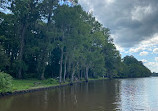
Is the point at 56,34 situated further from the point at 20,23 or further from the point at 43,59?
the point at 20,23

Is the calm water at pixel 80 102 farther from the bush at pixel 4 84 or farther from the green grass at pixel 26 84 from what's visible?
the green grass at pixel 26 84

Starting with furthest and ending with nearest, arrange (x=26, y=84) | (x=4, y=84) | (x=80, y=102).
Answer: (x=26, y=84) → (x=4, y=84) → (x=80, y=102)

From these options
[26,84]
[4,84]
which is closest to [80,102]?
[4,84]

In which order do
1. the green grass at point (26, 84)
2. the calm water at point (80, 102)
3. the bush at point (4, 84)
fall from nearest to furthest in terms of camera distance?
the calm water at point (80, 102) → the bush at point (4, 84) → the green grass at point (26, 84)

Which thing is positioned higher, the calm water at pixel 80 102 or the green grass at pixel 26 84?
the green grass at pixel 26 84

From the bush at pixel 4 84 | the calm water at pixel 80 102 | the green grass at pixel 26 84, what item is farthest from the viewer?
the green grass at pixel 26 84

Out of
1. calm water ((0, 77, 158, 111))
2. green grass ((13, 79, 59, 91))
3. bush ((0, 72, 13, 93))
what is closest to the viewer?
calm water ((0, 77, 158, 111))

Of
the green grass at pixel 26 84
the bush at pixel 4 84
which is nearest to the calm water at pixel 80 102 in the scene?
the bush at pixel 4 84

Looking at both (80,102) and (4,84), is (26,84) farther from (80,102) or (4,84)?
(80,102)

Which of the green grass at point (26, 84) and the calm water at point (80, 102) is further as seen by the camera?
the green grass at point (26, 84)

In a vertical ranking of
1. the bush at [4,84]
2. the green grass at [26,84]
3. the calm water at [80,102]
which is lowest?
the calm water at [80,102]

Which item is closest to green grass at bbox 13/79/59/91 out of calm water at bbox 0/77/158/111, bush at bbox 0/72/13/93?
calm water at bbox 0/77/158/111

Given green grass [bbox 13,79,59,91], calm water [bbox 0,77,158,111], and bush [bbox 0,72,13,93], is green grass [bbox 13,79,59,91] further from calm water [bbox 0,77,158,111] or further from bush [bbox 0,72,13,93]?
bush [bbox 0,72,13,93]

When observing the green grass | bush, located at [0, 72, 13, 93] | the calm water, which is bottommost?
the calm water
